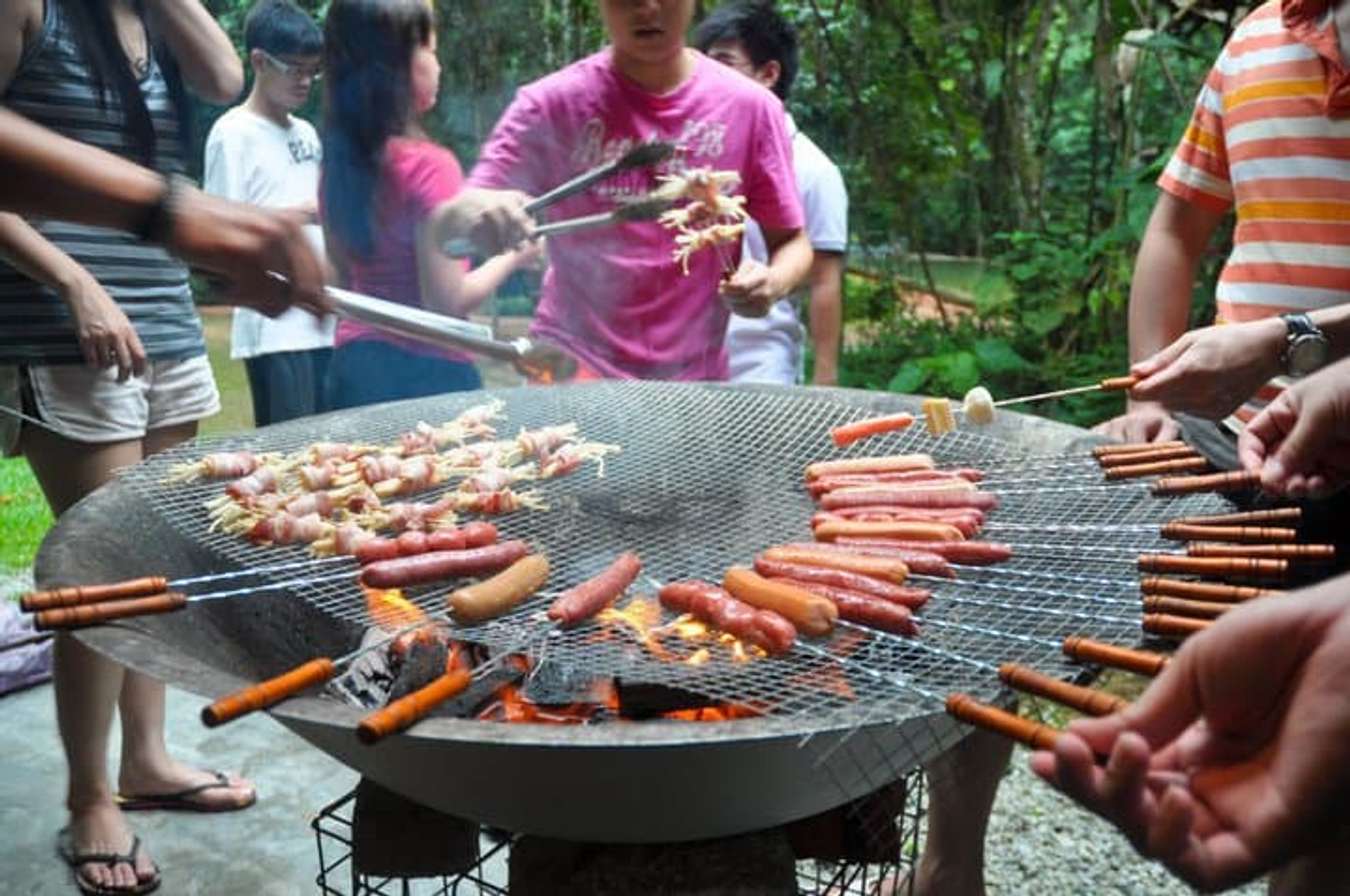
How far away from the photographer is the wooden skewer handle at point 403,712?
1.64 metres

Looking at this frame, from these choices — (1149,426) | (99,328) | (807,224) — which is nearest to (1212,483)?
(1149,426)

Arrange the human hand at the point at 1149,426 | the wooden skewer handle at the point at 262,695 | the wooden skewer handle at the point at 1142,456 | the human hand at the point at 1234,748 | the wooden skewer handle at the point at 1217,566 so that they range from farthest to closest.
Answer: the human hand at the point at 1149,426
the wooden skewer handle at the point at 1142,456
the wooden skewer handle at the point at 1217,566
the wooden skewer handle at the point at 262,695
the human hand at the point at 1234,748

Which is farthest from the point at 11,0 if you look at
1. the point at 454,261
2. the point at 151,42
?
the point at 454,261

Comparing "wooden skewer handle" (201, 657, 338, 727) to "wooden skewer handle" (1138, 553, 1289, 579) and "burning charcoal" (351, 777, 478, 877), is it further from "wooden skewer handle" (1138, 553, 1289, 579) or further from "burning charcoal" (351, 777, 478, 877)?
"wooden skewer handle" (1138, 553, 1289, 579)

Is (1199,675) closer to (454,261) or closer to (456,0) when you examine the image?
(454,261)

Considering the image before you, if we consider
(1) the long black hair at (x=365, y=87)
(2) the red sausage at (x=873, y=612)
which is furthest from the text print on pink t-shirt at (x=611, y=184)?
(2) the red sausage at (x=873, y=612)

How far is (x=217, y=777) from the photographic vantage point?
413 cm

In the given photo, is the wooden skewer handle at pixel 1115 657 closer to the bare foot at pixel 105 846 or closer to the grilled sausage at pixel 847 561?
the grilled sausage at pixel 847 561

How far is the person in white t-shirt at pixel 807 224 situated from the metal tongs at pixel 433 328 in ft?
5.16

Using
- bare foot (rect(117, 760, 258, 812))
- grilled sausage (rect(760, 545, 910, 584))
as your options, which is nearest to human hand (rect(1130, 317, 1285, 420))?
grilled sausage (rect(760, 545, 910, 584))

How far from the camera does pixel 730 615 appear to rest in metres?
2.34

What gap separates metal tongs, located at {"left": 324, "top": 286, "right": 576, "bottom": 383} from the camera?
2887 millimetres

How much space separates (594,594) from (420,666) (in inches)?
17.2

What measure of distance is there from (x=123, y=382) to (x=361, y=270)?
3.90 feet
